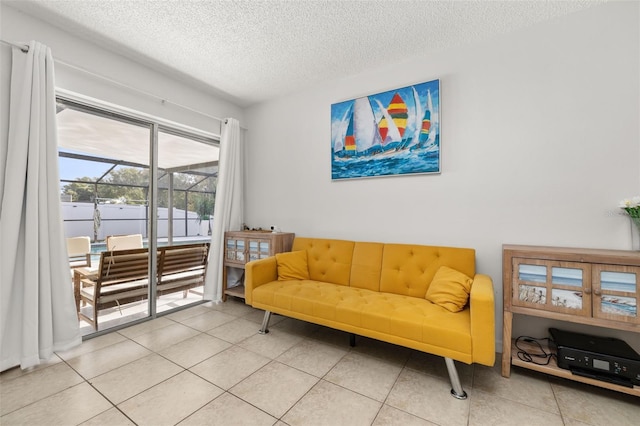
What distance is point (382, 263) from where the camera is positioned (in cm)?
255

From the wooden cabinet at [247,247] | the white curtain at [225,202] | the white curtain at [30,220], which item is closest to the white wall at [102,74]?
the white curtain at [30,220]

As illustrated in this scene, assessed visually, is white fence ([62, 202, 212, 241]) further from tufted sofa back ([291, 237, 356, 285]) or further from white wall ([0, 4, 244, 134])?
tufted sofa back ([291, 237, 356, 285])

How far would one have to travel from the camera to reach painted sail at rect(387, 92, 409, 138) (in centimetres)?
264

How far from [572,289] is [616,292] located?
7.8 inches

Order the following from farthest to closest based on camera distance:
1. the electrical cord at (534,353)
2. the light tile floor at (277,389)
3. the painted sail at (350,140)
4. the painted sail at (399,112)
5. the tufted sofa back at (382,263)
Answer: the painted sail at (350,140) < the painted sail at (399,112) < the tufted sofa back at (382,263) < the electrical cord at (534,353) < the light tile floor at (277,389)

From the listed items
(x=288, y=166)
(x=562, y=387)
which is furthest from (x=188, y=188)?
(x=562, y=387)

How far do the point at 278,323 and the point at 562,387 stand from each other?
233 centimetres

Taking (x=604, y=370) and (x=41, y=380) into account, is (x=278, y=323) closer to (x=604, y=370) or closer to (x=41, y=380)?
(x=41, y=380)

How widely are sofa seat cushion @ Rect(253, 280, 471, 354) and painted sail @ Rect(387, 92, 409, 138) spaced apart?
1.63m

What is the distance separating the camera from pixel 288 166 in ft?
11.5

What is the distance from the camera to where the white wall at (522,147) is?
1.93 meters

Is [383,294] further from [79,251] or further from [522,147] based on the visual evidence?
[79,251]

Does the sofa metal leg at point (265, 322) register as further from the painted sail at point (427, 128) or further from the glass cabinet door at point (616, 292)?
the glass cabinet door at point (616, 292)

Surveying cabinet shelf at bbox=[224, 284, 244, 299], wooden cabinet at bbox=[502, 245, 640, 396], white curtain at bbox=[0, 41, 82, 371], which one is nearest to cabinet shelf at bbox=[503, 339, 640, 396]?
wooden cabinet at bbox=[502, 245, 640, 396]
